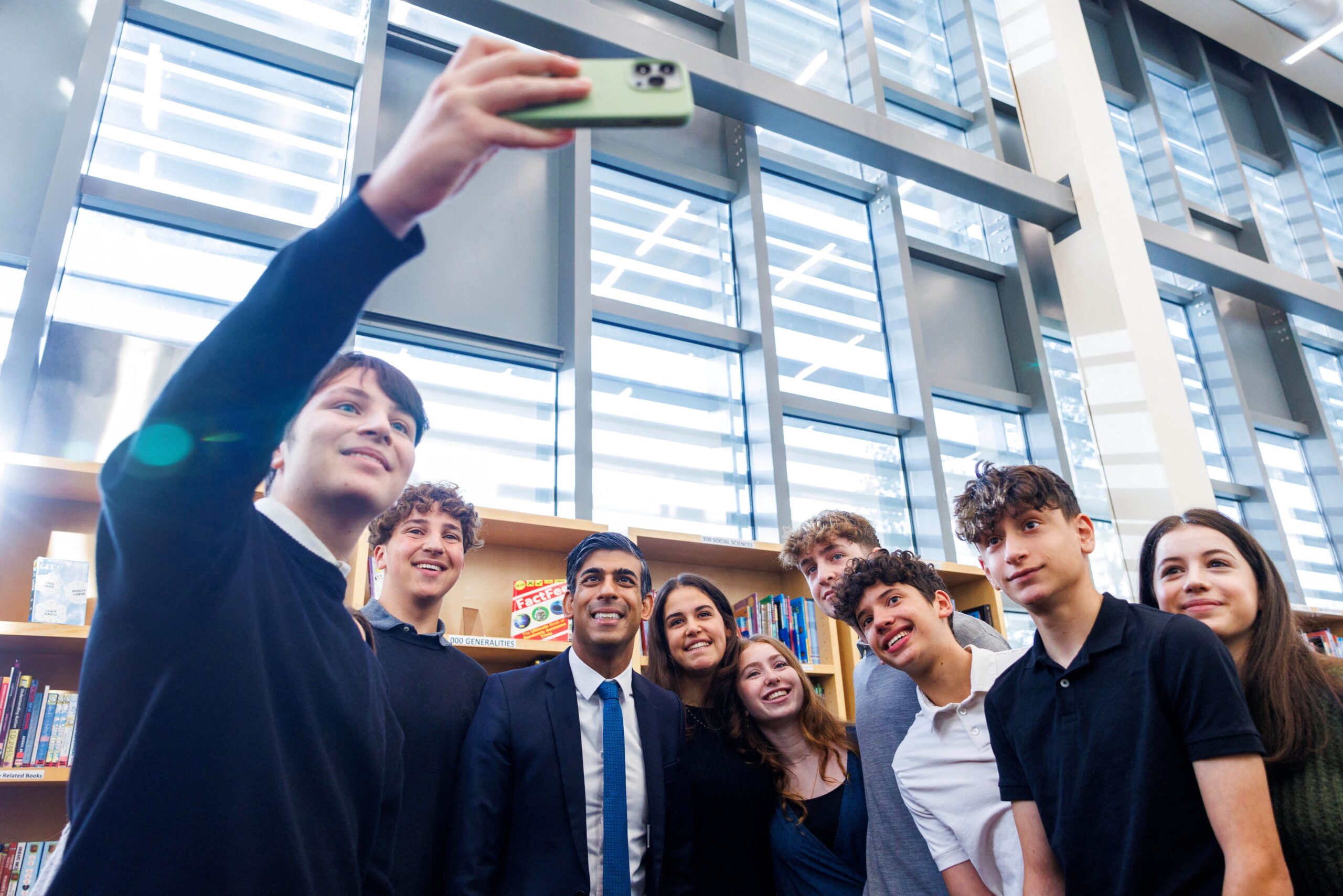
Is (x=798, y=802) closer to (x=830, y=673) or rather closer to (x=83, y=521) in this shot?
(x=830, y=673)

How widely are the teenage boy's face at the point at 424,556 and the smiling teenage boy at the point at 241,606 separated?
1.56 m

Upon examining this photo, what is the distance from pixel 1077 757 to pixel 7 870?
9.59 ft

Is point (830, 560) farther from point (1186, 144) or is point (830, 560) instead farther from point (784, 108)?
point (1186, 144)

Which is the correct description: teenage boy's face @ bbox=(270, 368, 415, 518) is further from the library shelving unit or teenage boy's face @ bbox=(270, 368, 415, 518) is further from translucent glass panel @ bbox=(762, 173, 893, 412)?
translucent glass panel @ bbox=(762, 173, 893, 412)

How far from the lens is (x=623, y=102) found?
63 centimetres

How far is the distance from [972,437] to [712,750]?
440cm

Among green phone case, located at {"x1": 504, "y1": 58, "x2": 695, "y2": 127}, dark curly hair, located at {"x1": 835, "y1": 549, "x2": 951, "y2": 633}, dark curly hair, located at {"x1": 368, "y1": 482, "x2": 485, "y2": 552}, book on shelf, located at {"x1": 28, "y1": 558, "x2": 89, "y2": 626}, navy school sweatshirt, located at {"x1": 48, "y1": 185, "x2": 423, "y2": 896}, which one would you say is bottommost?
navy school sweatshirt, located at {"x1": 48, "y1": 185, "x2": 423, "y2": 896}

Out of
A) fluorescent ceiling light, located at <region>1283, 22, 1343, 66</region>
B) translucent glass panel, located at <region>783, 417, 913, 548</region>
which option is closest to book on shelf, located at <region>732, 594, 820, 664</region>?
translucent glass panel, located at <region>783, 417, 913, 548</region>

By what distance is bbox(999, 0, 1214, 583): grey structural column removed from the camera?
5664 mm

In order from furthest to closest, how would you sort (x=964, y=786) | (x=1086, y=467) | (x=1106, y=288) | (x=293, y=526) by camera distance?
(x=1086, y=467) → (x=1106, y=288) → (x=964, y=786) → (x=293, y=526)

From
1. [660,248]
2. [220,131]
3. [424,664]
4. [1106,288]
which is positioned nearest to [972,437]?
[1106,288]

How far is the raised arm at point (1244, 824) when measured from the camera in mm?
1279

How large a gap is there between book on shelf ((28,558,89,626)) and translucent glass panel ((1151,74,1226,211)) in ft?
28.9

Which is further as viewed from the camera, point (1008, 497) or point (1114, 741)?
point (1008, 497)
